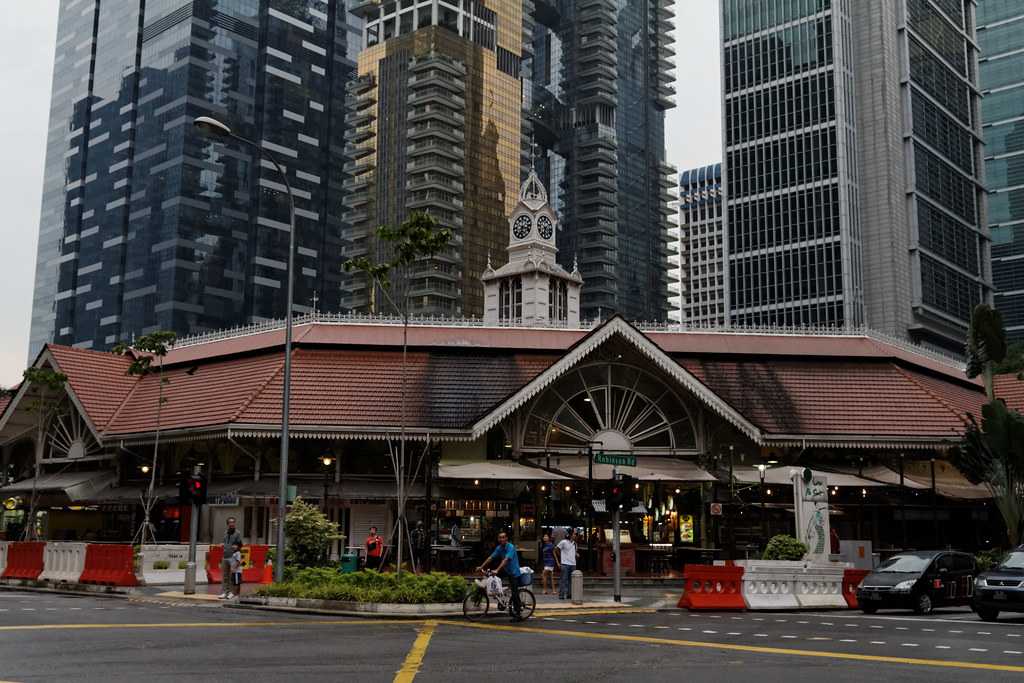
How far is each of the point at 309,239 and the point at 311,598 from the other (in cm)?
14156

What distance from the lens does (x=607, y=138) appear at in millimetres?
170875

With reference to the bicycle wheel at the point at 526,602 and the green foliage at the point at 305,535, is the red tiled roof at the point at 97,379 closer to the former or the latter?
the green foliage at the point at 305,535

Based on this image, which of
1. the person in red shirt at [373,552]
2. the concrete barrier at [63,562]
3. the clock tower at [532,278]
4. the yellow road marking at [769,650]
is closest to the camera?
the yellow road marking at [769,650]

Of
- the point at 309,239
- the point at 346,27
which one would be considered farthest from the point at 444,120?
the point at 346,27

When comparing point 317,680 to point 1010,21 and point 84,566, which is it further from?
point 1010,21

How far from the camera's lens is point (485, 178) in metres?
137

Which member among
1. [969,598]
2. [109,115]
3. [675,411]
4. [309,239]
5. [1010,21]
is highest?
[1010,21]

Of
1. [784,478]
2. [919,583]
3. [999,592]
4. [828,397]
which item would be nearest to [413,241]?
[919,583]

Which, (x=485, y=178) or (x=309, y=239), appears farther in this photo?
(x=309, y=239)

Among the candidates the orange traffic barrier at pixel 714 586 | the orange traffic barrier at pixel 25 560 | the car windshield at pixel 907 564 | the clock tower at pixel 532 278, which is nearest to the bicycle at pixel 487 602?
the orange traffic barrier at pixel 714 586

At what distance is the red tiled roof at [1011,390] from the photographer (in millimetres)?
46594

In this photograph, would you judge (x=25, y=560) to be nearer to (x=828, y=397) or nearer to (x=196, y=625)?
(x=196, y=625)

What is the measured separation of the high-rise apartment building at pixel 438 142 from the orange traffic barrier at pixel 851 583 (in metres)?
100

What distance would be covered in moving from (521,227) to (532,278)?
4784 mm
